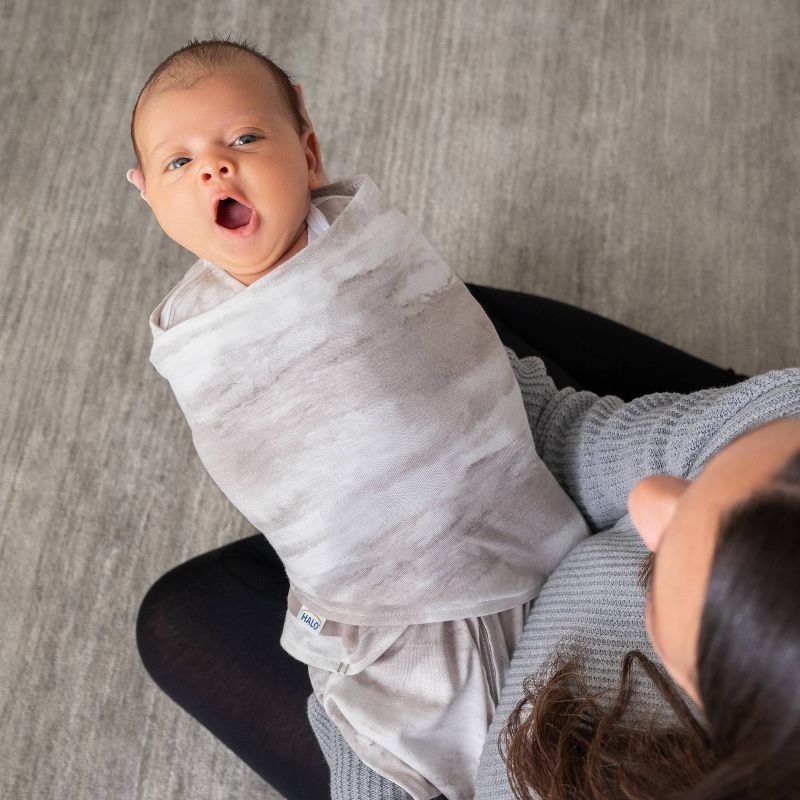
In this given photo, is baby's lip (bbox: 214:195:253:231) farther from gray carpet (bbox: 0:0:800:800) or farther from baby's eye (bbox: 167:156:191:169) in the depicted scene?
gray carpet (bbox: 0:0:800:800)

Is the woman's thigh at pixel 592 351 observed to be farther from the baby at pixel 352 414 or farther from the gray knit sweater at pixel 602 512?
the baby at pixel 352 414

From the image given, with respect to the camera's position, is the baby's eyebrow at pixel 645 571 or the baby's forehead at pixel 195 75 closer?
the baby's eyebrow at pixel 645 571

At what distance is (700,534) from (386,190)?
39.8 inches

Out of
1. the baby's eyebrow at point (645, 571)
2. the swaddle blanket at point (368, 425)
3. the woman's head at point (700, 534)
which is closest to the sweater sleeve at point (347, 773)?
the swaddle blanket at point (368, 425)

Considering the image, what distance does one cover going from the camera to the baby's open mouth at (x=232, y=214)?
65 cm

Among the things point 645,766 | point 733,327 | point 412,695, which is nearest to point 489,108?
point 733,327

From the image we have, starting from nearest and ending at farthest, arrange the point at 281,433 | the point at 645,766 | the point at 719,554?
the point at 719,554 < the point at 645,766 < the point at 281,433

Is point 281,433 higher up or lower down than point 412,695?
higher up

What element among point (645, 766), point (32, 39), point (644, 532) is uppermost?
point (32, 39)

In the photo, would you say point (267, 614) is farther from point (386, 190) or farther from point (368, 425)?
point (386, 190)

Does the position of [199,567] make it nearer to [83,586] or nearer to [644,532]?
[83,586]

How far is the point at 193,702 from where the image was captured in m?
0.81

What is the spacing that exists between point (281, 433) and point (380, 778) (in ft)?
0.99

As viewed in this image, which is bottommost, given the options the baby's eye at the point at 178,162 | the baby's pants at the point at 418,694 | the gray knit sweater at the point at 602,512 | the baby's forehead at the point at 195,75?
the baby's pants at the point at 418,694
